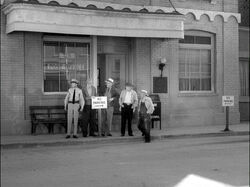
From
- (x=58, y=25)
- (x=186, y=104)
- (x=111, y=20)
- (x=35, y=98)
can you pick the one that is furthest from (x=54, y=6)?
(x=186, y=104)

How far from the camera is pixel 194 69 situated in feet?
67.9

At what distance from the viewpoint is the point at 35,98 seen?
1725cm

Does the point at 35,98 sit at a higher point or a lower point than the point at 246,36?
lower

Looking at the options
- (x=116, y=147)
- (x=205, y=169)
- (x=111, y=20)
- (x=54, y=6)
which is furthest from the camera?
(x=111, y=20)

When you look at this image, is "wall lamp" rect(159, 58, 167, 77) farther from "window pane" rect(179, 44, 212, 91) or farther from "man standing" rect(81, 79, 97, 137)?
"man standing" rect(81, 79, 97, 137)

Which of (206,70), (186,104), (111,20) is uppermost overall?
(111,20)

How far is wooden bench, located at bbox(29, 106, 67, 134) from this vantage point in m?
16.8

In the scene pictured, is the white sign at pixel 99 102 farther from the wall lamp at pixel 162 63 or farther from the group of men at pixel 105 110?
the wall lamp at pixel 162 63

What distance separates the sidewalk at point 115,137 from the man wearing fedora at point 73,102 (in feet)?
1.75

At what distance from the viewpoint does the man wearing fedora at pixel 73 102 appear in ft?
52.6

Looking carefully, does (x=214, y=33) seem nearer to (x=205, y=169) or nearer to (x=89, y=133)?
(x=89, y=133)

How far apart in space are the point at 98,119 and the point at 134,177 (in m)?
8.06

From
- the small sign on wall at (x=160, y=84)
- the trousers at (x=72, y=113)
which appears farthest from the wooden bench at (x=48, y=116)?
the small sign on wall at (x=160, y=84)

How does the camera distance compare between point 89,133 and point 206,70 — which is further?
point 206,70
